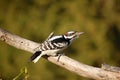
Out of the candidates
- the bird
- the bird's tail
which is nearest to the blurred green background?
the bird

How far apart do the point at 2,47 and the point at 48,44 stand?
14.9 ft

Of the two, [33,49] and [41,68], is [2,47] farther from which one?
A: [33,49]

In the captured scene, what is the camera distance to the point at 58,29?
903 cm

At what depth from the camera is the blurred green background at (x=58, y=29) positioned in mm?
9023

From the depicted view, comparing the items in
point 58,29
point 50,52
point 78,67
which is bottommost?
point 78,67

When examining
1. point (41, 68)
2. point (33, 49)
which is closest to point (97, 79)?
point (33, 49)

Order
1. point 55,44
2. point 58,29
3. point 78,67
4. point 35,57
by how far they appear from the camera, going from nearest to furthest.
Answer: point 78,67, point 35,57, point 55,44, point 58,29

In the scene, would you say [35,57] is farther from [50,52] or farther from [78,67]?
[78,67]

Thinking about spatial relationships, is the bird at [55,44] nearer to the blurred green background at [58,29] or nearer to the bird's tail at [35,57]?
the bird's tail at [35,57]

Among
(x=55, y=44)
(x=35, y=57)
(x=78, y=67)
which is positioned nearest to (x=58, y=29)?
(x=55, y=44)

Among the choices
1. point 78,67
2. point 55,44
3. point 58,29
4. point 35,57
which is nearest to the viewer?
point 78,67

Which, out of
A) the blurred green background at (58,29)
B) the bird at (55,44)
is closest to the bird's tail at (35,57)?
the bird at (55,44)

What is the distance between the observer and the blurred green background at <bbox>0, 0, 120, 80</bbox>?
9023mm

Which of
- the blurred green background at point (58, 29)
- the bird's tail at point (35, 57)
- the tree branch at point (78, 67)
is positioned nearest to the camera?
the tree branch at point (78, 67)
